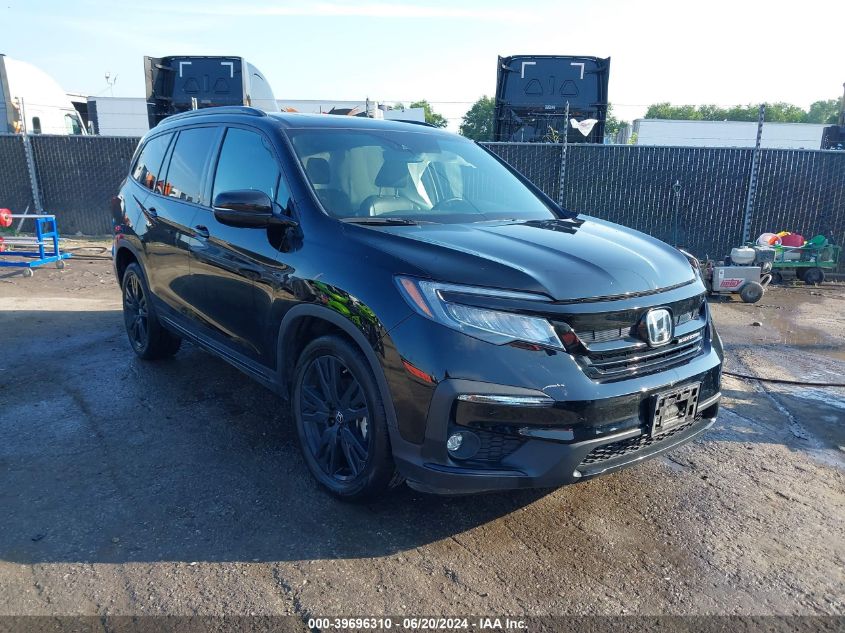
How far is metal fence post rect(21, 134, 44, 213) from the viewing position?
1245 cm

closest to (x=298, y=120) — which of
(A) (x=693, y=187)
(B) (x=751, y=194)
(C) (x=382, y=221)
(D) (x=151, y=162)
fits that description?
(C) (x=382, y=221)

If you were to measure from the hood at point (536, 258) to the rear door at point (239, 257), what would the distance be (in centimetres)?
73

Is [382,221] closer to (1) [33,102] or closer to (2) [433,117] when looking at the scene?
(1) [33,102]

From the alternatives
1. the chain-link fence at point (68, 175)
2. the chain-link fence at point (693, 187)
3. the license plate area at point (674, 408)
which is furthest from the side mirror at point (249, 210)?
the chain-link fence at point (68, 175)

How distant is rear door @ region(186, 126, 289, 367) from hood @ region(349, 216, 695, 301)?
2.39ft

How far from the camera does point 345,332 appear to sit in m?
2.95

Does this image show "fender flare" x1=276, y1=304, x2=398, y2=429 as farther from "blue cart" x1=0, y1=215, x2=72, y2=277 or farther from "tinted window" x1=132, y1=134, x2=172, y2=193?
"blue cart" x1=0, y1=215, x2=72, y2=277

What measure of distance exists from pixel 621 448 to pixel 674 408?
0.33 m

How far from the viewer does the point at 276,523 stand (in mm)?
2971

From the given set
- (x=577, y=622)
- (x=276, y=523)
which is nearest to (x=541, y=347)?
(x=577, y=622)

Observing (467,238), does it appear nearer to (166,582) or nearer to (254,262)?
(254,262)

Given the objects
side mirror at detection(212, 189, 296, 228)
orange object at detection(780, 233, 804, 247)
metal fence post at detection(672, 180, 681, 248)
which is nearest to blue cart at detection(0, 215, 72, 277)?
side mirror at detection(212, 189, 296, 228)

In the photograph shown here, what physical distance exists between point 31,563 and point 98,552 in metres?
0.26

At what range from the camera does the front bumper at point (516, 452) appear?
8.16 feet
